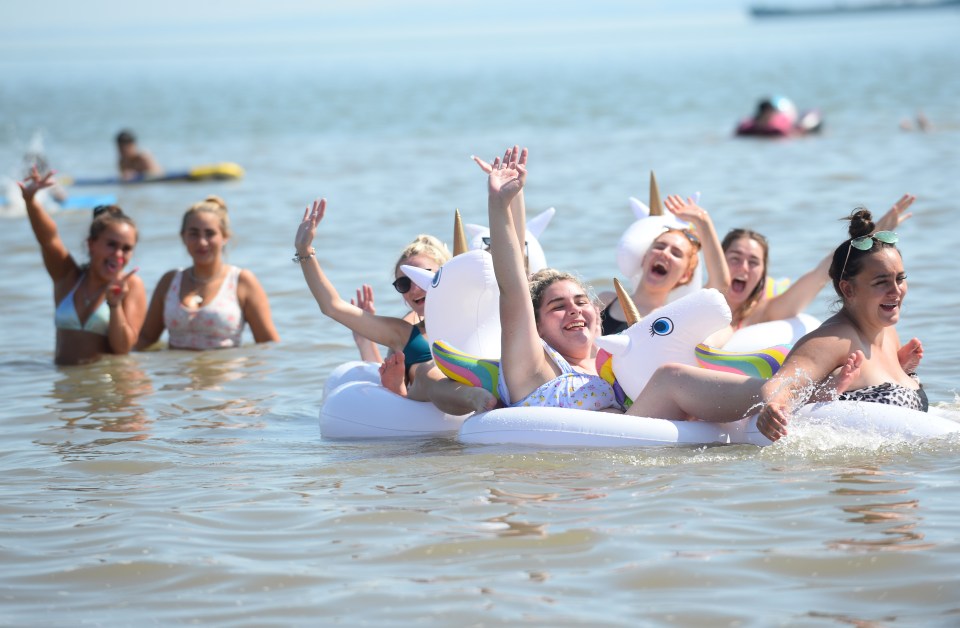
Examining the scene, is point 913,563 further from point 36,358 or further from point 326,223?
point 326,223

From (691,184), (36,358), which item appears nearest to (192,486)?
(36,358)

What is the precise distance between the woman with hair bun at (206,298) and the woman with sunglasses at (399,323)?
210 centimetres

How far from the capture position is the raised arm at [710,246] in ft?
21.6

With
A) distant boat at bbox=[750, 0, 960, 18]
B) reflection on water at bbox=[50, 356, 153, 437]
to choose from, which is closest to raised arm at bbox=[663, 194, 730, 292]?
reflection on water at bbox=[50, 356, 153, 437]

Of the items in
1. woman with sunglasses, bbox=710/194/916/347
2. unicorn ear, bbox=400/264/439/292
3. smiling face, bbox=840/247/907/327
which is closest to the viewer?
smiling face, bbox=840/247/907/327

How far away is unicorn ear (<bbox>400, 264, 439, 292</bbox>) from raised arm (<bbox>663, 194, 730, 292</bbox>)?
1.47 meters

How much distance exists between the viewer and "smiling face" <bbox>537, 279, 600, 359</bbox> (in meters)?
5.66

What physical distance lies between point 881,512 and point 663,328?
1.30 m

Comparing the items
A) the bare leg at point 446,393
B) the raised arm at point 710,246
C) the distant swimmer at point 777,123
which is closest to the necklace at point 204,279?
the bare leg at point 446,393

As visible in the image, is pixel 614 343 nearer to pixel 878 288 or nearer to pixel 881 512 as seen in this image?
pixel 878 288

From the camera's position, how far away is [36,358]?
8.24 m

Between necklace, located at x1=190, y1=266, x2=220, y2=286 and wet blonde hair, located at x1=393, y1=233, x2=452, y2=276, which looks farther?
necklace, located at x1=190, y1=266, x2=220, y2=286

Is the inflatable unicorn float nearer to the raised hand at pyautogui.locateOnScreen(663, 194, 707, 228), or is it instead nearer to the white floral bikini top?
the raised hand at pyautogui.locateOnScreen(663, 194, 707, 228)

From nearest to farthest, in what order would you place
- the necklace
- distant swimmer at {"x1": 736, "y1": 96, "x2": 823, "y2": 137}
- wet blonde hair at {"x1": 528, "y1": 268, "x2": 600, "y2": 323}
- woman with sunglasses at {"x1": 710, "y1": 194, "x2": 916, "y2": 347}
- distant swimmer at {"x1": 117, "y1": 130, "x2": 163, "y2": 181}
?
wet blonde hair at {"x1": 528, "y1": 268, "x2": 600, "y2": 323} → woman with sunglasses at {"x1": 710, "y1": 194, "x2": 916, "y2": 347} → the necklace → distant swimmer at {"x1": 117, "y1": 130, "x2": 163, "y2": 181} → distant swimmer at {"x1": 736, "y1": 96, "x2": 823, "y2": 137}
